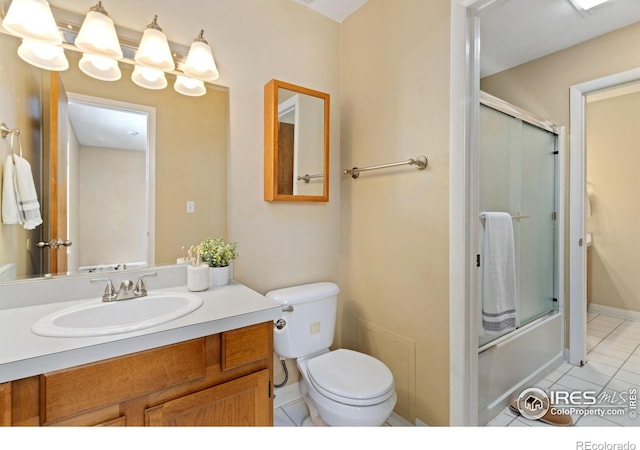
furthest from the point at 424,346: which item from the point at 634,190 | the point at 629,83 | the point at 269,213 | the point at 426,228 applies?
the point at 634,190

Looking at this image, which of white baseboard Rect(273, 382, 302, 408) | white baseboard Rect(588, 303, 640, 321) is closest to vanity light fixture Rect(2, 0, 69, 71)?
white baseboard Rect(273, 382, 302, 408)

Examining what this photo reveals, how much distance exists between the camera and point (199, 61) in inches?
52.9

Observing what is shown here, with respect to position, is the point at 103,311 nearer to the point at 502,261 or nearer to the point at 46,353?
the point at 46,353

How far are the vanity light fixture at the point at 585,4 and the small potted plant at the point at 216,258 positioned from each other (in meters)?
2.32

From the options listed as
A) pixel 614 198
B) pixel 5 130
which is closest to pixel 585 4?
pixel 614 198

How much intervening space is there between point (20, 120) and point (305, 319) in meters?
1.40

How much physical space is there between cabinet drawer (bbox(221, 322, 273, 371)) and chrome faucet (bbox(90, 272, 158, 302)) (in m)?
0.45

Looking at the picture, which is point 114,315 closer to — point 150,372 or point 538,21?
point 150,372

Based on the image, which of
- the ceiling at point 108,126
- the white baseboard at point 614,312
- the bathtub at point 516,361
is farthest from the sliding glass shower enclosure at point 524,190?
the ceiling at point 108,126

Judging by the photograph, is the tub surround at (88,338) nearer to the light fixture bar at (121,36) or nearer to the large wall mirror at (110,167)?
the large wall mirror at (110,167)

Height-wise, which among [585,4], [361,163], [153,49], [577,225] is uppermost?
[585,4]

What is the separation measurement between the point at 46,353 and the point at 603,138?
3.63m

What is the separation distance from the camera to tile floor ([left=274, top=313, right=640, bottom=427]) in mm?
1484

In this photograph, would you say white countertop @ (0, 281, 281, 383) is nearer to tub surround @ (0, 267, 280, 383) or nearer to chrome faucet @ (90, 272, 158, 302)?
tub surround @ (0, 267, 280, 383)
